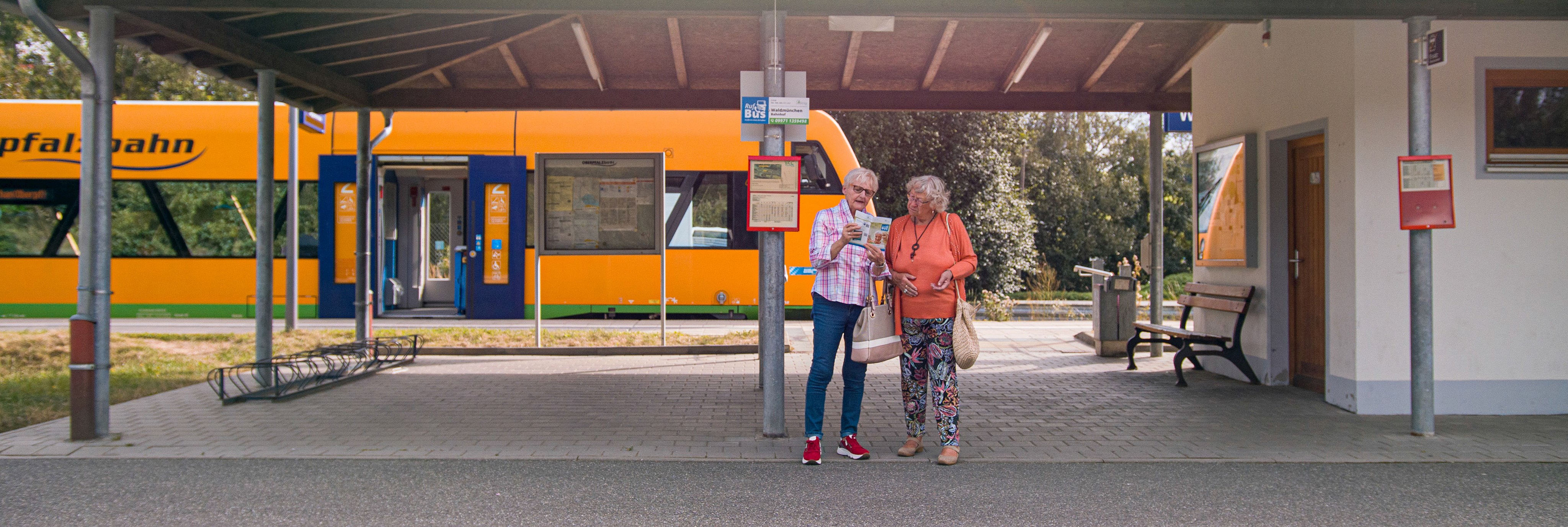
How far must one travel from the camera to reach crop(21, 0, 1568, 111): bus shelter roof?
5812 millimetres

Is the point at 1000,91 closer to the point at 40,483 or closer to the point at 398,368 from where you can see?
the point at 398,368

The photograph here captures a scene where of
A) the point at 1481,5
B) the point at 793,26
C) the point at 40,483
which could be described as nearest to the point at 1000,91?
the point at 793,26

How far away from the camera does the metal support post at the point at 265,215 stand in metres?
7.42

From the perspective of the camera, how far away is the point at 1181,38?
872cm

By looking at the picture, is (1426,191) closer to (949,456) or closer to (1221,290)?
(1221,290)

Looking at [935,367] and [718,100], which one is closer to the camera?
[935,367]

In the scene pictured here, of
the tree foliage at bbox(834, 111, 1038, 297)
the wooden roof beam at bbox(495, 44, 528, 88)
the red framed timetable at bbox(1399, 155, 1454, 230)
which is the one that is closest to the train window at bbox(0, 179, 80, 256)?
the wooden roof beam at bbox(495, 44, 528, 88)

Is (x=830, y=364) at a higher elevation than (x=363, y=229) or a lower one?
lower

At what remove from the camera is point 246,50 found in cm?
692

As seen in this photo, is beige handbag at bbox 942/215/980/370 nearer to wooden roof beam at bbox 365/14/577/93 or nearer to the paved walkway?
the paved walkway

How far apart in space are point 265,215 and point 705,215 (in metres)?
6.12

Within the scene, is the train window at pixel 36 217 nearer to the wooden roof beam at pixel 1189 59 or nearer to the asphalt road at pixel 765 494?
the asphalt road at pixel 765 494

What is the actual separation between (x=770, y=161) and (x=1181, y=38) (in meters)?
5.01

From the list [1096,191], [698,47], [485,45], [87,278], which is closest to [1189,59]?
[698,47]
